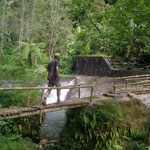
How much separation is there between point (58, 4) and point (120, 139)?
1590 cm

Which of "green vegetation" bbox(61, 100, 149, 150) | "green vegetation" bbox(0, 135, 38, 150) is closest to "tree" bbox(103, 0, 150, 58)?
"green vegetation" bbox(61, 100, 149, 150)

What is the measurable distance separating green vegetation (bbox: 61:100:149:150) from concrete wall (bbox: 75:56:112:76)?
36.8ft

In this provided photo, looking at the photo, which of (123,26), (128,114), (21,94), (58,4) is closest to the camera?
(123,26)

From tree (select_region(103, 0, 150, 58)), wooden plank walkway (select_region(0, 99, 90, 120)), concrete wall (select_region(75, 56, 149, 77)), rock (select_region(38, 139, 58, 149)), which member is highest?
tree (select_region(103, 0, 150, 58))

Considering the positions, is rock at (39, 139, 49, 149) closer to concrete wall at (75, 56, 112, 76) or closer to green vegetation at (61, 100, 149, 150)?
green vegetation at (61, 100, 149, 150)

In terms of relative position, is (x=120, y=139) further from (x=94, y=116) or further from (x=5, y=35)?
(x=5, y=35)

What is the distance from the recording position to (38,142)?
9.09 metres

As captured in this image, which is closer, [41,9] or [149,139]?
[149,139]

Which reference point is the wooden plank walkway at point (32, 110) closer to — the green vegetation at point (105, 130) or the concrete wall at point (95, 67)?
the green vegetation at point (105, 130)

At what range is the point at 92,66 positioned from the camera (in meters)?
20.3

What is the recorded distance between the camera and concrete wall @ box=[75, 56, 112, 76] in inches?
742

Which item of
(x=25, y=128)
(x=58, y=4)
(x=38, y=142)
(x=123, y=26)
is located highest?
(x=58, y=4)

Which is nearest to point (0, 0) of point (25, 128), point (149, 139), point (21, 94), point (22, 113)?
point (21, 94)

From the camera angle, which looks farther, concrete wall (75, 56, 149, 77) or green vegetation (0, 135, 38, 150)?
concrete wall (75, 56, 149, 77)
